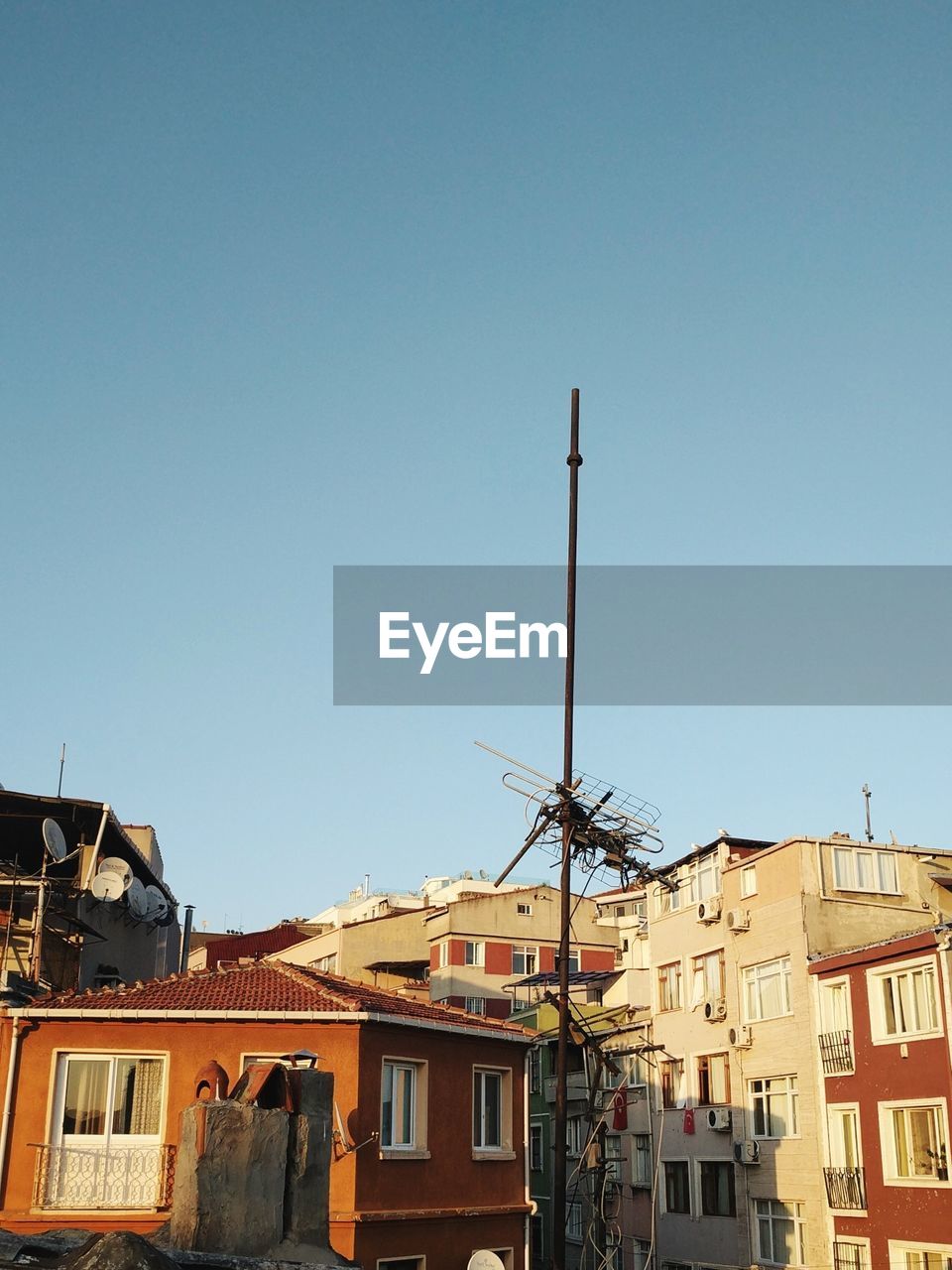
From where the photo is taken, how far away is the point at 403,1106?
25.1 metres

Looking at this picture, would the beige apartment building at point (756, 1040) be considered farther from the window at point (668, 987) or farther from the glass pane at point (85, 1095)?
the glass pane at point (85, 1095)

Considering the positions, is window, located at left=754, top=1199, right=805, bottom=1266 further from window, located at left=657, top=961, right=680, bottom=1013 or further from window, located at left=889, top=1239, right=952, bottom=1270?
window, located at left=657, top=961, right=680, bottom=1013

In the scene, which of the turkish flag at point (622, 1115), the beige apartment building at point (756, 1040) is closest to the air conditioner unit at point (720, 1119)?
the beige apartment building at point (756, 1040)

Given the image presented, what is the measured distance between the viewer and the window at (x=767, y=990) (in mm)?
43812

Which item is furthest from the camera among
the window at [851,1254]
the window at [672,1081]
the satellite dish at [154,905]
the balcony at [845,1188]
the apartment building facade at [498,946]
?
the apartment building facade at [498,946]

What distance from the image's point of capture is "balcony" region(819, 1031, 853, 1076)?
1566 inches

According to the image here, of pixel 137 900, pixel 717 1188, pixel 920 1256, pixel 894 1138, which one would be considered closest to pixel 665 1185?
pixel 717 1188

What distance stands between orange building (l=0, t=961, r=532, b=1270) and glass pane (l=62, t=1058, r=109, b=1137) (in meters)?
0.02

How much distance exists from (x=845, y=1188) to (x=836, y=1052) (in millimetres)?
3692

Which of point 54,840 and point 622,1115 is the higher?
point 54,840

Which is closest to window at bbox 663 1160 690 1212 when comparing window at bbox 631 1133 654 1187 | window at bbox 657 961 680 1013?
window at bbox 631 1133 654 1187

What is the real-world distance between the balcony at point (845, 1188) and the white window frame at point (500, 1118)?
15.7m

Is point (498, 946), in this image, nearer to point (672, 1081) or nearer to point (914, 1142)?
point (672, 1081)

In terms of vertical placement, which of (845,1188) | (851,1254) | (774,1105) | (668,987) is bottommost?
(851,1254)
